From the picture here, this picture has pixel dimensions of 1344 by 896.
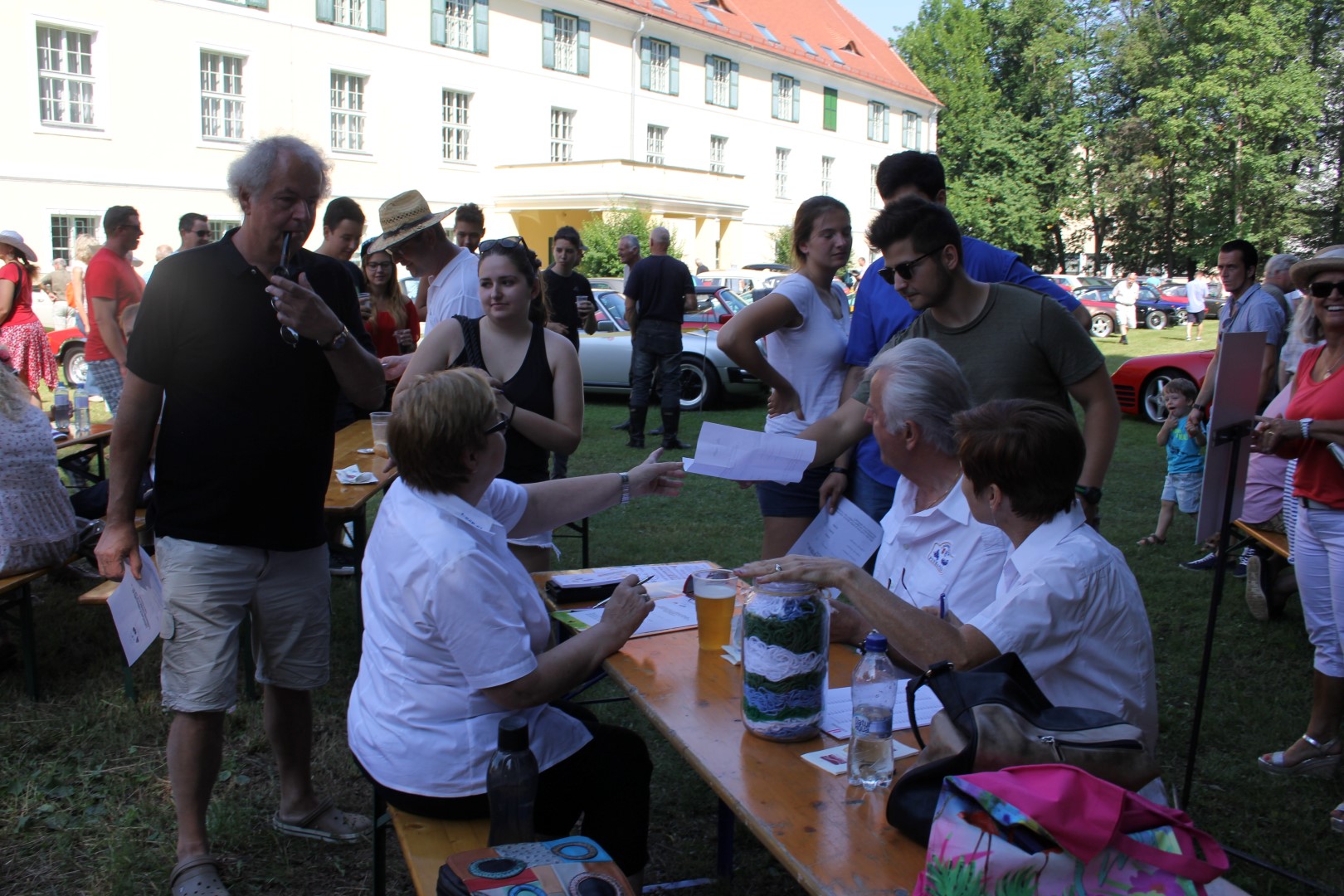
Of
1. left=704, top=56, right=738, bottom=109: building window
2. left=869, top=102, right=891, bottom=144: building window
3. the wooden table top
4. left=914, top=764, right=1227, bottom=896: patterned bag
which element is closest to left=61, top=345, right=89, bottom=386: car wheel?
the wooden table top

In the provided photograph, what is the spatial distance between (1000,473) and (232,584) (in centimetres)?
208

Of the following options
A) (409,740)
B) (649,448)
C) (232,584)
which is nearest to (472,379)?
(409,740)

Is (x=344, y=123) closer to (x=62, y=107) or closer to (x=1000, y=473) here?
(x=62, y=107)

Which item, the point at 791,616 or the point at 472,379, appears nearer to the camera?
the point at 791,616

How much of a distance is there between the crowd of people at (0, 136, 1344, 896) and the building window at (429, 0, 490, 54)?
22382 mm

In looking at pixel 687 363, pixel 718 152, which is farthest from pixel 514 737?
pixel 718 152

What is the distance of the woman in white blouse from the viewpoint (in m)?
1.99

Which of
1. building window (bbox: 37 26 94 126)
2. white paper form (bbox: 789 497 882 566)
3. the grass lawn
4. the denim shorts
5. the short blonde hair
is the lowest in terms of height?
the grass lawn

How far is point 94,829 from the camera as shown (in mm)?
3184

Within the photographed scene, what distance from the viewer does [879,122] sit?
3953cm

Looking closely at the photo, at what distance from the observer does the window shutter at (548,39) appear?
2650cm

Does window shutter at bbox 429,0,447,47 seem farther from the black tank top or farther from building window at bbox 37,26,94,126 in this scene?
the black tank top

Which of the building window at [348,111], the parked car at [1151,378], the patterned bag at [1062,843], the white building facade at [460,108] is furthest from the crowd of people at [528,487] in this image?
the building window at [348,111]

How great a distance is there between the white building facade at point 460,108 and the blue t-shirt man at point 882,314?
46.9ft
